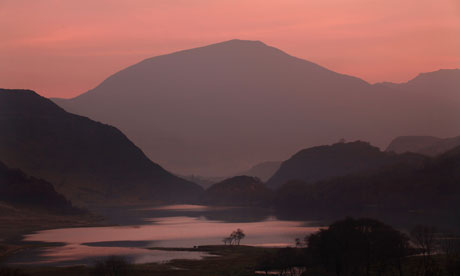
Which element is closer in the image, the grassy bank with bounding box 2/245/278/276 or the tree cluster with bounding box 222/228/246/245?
the grassy bank with bounding box 2/245/278/276

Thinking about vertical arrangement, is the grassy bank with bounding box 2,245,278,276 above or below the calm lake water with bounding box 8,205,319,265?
below

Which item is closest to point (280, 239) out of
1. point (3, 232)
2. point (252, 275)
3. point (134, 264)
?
point (134, 264)

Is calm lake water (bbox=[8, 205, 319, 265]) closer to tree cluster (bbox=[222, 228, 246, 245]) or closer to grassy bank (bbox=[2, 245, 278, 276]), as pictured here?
tree cluster (bbox=[222, 228, 246, 245])

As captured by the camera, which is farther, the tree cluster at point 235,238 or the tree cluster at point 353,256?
the tree cluster at point 235,238

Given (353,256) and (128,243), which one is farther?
(128,243)

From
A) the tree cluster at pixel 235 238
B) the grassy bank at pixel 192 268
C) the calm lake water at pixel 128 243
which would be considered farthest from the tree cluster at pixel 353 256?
the tree cluster at pixel 235 238

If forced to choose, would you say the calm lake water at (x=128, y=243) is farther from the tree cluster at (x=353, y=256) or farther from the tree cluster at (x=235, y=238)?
the tree cluster at (x=353, y=256)

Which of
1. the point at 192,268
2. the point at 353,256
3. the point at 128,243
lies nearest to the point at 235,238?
the point at 128,243

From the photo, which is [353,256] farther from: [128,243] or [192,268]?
[128,243]

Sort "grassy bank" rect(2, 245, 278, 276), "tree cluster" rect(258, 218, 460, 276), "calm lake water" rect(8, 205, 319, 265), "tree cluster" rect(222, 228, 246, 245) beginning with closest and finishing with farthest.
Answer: "tree cluster" rect(258, 218, 460, 276), "grassy bank" rect(2, 245, 278, 276), "calm lake water" rect(8, 205, 319, 265), "tree cluster" rect(222, 228, 246, 245)

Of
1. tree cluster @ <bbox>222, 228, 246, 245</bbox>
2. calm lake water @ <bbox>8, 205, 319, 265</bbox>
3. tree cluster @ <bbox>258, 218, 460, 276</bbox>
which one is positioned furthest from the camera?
tree cluster @ <bbox>222, 228, 246, 245</bbox>

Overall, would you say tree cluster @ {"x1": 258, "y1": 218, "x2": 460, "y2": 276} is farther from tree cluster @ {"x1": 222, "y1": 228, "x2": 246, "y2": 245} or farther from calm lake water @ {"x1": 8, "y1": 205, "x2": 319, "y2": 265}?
tree cluster @ {"x1": 222, "y1": 228, "x2": 246, "y2": 245}

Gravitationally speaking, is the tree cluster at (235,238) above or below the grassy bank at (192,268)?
above

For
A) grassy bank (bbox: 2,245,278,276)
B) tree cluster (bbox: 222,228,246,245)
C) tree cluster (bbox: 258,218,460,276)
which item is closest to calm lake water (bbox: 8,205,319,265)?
tree cluster (bbox: 222,228,246,245)
